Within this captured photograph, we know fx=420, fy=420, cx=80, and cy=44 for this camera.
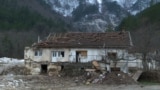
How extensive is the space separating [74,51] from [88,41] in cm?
283

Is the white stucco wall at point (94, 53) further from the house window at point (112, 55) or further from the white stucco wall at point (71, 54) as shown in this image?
the house window at point (112, 55)

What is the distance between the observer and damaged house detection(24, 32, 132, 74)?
5416 cm

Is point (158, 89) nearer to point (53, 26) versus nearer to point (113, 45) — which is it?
point (113, 45)

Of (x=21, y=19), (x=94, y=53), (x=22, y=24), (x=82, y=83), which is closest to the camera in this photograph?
(x=82, y=83)

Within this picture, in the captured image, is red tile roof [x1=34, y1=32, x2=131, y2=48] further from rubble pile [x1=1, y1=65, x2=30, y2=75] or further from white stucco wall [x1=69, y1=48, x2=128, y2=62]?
rubble pile [x1=1, y1=65, x2=30, y2=75]

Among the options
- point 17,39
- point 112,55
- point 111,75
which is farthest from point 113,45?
point 17,39

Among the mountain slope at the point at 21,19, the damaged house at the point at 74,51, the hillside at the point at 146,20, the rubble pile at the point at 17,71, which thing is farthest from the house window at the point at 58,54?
the mountain slope at the point at 21,19

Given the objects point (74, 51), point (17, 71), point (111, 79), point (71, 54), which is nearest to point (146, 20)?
point (74, 51)

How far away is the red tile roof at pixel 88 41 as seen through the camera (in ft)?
180

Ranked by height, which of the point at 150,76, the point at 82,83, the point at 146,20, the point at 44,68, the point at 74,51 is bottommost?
the point at 82,83

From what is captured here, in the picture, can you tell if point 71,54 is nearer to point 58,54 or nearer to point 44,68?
point 58,54

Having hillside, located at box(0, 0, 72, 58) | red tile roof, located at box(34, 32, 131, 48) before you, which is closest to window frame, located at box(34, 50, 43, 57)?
red tile roof, located at box(34, 32, 131, 48)

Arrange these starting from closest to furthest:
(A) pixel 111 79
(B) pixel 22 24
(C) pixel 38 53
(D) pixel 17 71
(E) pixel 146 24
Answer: (A) pixel 111 79 → (C) pixel 38 53 → (D) pixel 17 71 → (E) pixel 146 24 → (B) pixel 22 24

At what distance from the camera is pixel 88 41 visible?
5681 centimetres
